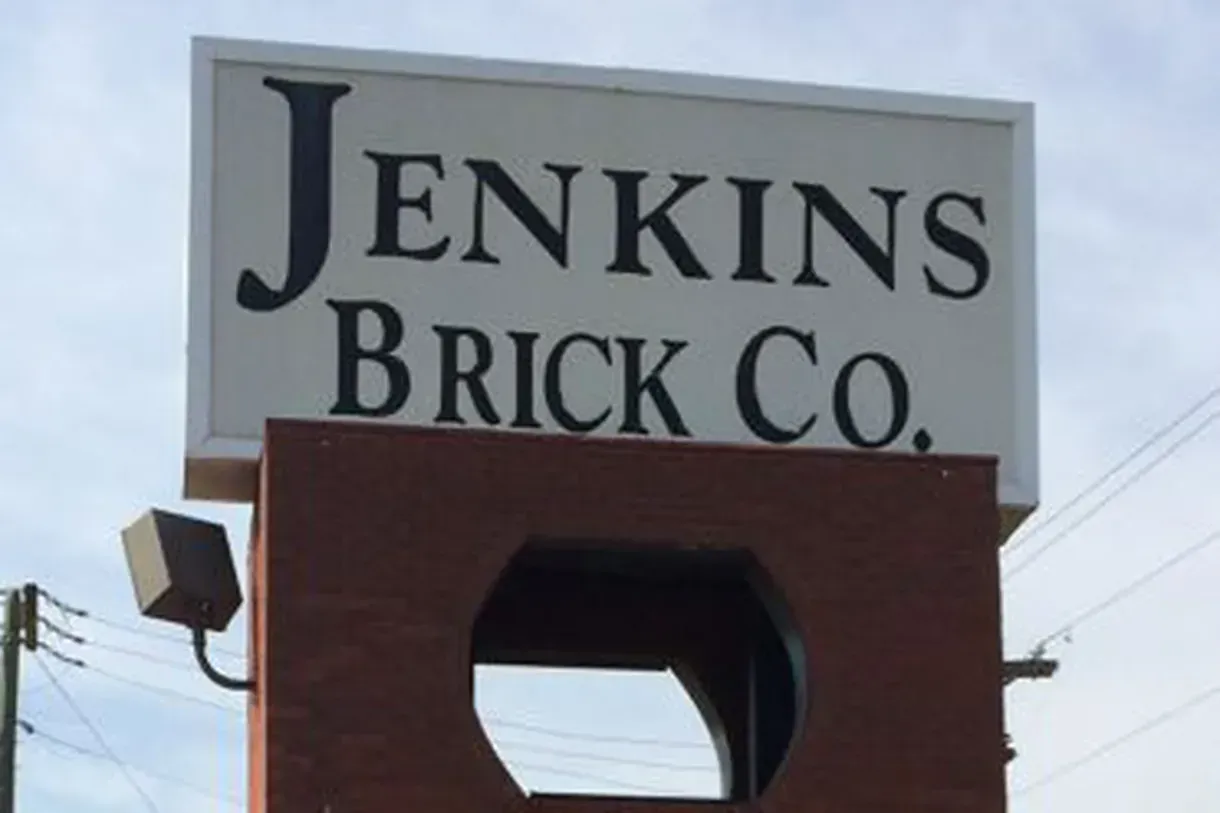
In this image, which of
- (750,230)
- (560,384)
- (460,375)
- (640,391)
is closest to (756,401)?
(640,391)

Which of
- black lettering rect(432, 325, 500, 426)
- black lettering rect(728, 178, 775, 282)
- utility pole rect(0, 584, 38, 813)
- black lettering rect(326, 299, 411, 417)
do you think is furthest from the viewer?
utility pole rect(0, 584, 38, 813)

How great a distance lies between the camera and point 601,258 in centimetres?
1919

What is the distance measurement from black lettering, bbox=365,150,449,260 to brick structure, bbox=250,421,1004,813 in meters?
1.09

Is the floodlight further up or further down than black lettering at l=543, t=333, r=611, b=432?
further down

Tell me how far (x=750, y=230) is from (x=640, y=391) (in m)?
1.06

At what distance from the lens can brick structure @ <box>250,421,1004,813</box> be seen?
17.9 metres

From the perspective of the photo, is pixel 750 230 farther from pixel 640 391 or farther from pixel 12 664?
pixel 12 664

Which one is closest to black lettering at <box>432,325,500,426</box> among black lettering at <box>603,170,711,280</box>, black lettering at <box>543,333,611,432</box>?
black lettering at <box>543,333,611,432</box>

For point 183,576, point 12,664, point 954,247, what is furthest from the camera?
point 12,664

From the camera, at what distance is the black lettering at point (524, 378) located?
18828 millimetres

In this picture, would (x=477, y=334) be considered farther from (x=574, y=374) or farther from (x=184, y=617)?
(x=184, y=617)

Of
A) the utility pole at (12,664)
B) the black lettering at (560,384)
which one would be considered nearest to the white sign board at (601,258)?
the black lettering at (560,384)

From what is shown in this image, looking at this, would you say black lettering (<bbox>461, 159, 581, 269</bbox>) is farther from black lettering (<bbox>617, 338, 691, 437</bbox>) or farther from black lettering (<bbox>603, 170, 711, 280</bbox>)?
black lettering (<bbox>617, 338, 691, 437</bbox>)

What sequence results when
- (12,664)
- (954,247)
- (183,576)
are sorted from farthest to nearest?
(12,664) < (954,247) < (183,576)
